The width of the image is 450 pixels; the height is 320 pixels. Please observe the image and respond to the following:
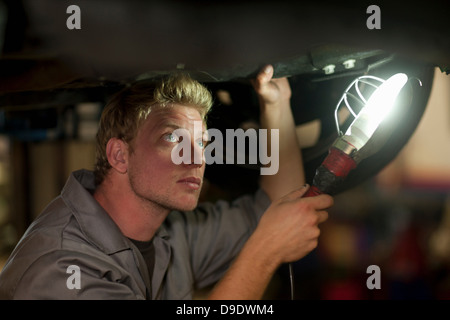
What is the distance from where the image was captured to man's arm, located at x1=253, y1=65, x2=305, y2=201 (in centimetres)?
93

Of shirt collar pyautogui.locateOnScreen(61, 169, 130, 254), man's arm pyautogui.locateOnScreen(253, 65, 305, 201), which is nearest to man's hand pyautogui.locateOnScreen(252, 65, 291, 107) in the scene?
man's arm pyautogui.locateOnScreen(253, 65, 305, 201)

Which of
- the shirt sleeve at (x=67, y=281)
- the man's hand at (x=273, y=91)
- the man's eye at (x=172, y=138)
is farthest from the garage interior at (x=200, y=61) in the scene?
the shirt sleeve at (x=67, y=281)

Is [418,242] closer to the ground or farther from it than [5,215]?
closer to the ground

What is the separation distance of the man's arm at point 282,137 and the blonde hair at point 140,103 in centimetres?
15

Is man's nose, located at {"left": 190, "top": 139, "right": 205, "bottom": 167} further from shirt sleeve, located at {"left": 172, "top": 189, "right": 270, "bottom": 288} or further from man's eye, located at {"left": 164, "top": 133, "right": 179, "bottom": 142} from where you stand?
shirt sleeve, located at {"left": 172, "top": 189, "right": 270, "bottom": 288}

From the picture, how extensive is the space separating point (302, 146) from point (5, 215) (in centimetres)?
184

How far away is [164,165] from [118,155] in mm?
133

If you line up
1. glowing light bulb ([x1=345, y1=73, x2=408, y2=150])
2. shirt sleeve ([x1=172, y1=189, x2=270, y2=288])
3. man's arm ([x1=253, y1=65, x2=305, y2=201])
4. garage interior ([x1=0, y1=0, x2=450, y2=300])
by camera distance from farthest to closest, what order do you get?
shirt sleeve ([x1=172, y1=189, x2=270, y2=288]) < man's arm ([x1=253, y1=65, x2=305, y2=201]) < glowing light bulb ([x1=345, y1=73, x2=408, y2=150]) < garage interior ([x1=0, y1=0, x2=450, y2=300])

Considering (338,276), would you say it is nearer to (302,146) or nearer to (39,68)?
(302,146)

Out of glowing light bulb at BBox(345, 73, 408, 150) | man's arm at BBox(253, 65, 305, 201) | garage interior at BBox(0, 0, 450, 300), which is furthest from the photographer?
man's arm at BBox(253, 65, 305, 201)

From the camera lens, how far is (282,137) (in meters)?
0.97

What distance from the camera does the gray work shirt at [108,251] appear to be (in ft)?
2.25
